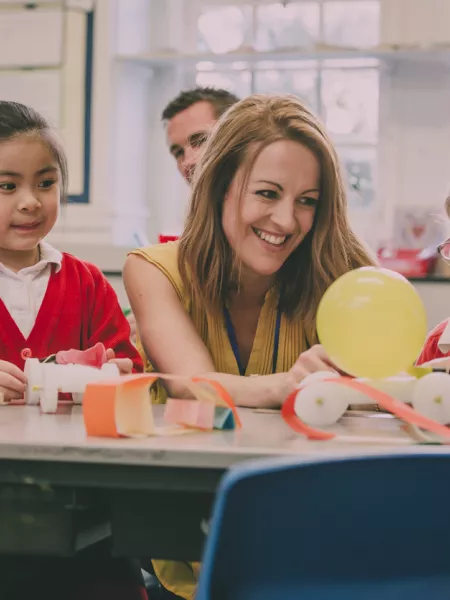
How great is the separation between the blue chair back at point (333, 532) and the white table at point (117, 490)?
8.5 inches

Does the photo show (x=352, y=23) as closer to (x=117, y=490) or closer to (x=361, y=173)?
(x=361, y=173)

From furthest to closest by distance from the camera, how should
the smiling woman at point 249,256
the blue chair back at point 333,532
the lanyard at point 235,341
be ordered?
the lanyard at point 235,341 → the smiling woman at point 249,256 → the blue chair back at point 333,532

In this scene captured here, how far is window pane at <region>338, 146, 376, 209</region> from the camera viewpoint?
398 cm

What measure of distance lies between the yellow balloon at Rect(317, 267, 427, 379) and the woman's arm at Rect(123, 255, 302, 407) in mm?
260

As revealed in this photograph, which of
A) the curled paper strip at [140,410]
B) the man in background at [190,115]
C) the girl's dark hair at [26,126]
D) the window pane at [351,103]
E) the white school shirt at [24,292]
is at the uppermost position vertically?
the window pane at [351,103]

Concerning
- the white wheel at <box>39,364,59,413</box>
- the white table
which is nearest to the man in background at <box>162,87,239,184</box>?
the white wheel at <box>39,364,59,413</box>

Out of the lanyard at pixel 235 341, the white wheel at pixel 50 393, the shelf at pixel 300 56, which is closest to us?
the white wheel at pixel 50 393

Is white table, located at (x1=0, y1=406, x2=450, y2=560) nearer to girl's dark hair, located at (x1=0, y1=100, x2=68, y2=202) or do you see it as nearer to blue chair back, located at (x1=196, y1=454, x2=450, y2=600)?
blue chair back, located at (x1=196, y1=454, x2=450, y2=600)

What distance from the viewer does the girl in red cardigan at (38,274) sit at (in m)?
1.72

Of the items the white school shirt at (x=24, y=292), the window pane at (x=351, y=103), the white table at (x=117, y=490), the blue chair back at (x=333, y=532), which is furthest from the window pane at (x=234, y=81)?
the blue chair back at (x=333, y=532)

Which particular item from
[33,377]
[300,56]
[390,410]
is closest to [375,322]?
[390,410]

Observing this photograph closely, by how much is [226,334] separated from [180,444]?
0.77m

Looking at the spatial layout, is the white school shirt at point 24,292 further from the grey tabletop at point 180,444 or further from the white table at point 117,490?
the white table at point 117,490

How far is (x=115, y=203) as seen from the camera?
391 cm
